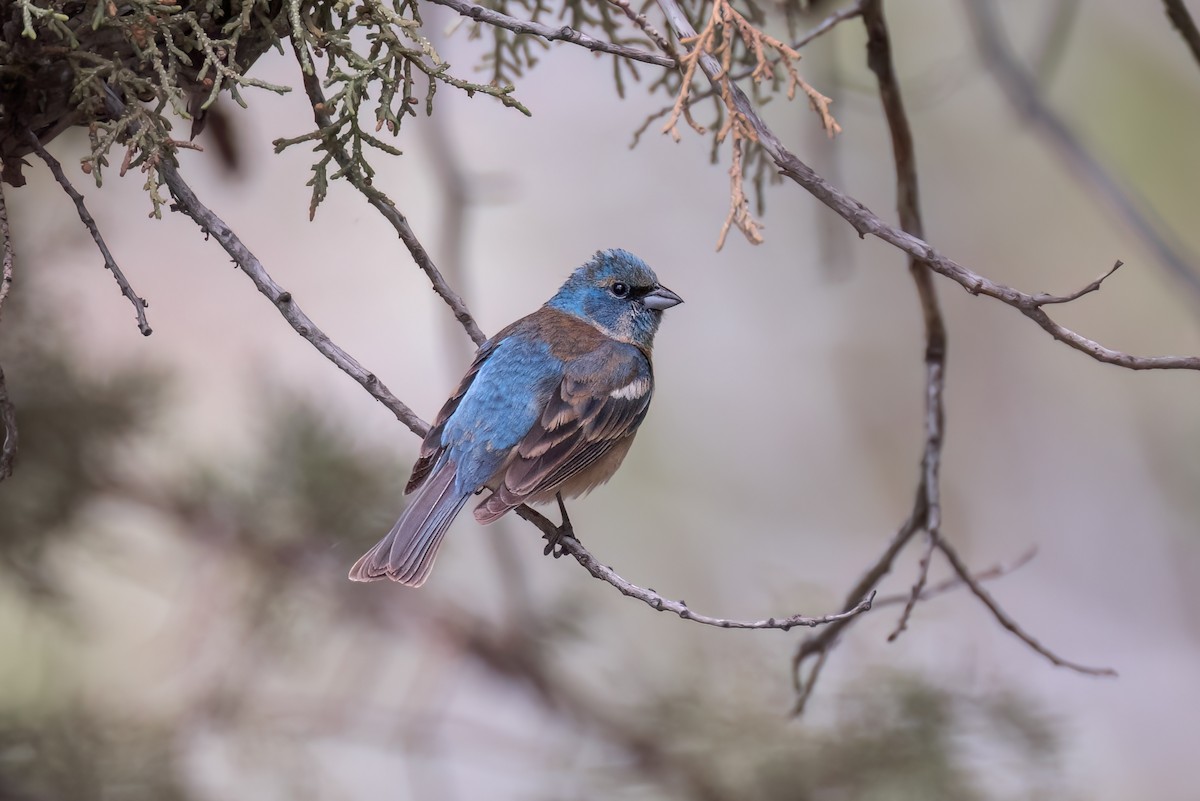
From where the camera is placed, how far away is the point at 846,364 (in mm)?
7055

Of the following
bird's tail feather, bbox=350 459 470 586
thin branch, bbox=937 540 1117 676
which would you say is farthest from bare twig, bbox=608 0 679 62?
bird's tail feather, bbox=350 459 470 586

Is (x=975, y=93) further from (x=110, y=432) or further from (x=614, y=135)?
(x=110, y=432)

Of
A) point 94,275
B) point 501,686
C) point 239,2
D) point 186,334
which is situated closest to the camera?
point 239,2

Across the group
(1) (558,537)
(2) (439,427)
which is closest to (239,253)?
(1) (558,537)

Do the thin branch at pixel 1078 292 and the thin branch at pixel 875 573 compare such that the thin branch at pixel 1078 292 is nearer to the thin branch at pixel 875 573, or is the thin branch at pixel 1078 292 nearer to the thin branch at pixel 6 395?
the thin branch at pixel 875 573

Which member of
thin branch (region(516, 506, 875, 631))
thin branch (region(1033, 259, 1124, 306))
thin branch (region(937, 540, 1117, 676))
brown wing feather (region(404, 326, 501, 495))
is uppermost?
brown wing feather (region(404, 326, 501, 495))

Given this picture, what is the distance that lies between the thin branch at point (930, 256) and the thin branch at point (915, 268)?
844mm

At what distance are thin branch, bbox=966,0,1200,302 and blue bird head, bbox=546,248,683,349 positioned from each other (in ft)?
3.97

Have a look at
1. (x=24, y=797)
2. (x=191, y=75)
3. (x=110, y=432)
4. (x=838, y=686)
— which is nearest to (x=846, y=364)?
(x=838, y=686)

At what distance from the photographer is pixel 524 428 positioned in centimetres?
357

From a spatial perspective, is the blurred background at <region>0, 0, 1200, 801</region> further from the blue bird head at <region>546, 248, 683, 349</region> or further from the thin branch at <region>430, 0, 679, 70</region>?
the thin branch at <region>430, 0, 679, 70</region>

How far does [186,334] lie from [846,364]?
11.8 feet

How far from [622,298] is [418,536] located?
1.25 m

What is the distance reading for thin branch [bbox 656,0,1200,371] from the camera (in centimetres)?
192
